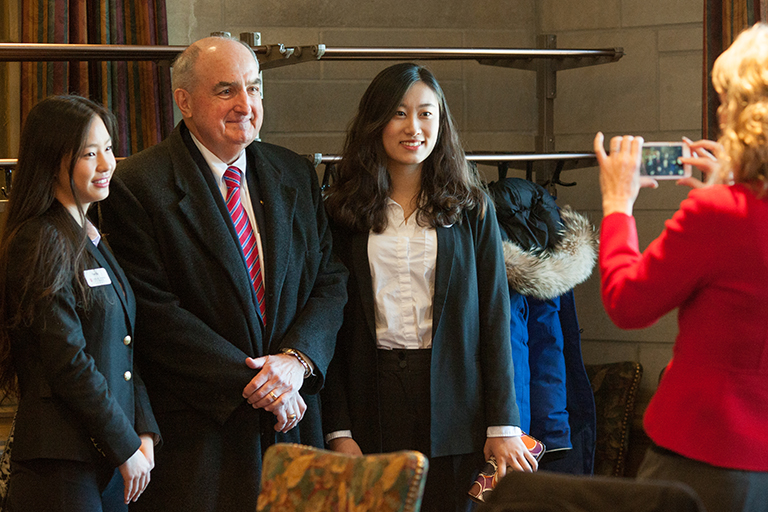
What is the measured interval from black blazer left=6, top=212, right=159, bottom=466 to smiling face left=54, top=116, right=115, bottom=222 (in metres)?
Result: 0.09

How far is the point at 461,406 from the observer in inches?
81.5

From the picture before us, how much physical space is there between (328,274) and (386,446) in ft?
1.56

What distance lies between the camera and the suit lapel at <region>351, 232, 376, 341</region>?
2072 mm

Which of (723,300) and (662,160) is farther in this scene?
(662,160)

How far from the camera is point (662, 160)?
188cm

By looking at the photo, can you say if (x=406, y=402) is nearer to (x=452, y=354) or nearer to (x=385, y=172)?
(x=452, y=354)

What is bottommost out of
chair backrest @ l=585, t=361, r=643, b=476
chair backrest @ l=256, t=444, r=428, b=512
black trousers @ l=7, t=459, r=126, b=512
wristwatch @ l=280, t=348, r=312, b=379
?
chair backrest @ l=585, t=361, r=643, b=476

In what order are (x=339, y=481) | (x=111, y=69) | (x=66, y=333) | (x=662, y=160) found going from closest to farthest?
(x=339, y=481) < (x=66, y=333) < (x=662, y=160) < (x=111, y=69)

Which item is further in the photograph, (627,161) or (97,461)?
(97,461)

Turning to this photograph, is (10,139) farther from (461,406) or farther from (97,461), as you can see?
(461,406)

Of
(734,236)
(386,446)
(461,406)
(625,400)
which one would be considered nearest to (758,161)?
(734,236)

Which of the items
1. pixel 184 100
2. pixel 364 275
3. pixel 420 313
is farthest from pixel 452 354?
pixel 184 100

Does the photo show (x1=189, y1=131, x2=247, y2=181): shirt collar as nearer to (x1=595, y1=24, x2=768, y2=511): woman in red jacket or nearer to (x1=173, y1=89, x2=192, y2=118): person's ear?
(x1=173, y1=89, x2=192, y2=118): person's ear

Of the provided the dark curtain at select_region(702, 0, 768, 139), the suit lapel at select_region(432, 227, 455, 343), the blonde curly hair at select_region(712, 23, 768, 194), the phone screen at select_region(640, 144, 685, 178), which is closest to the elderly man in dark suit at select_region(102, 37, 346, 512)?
the suit lapel at select_region(432, 227, 455, 343)
